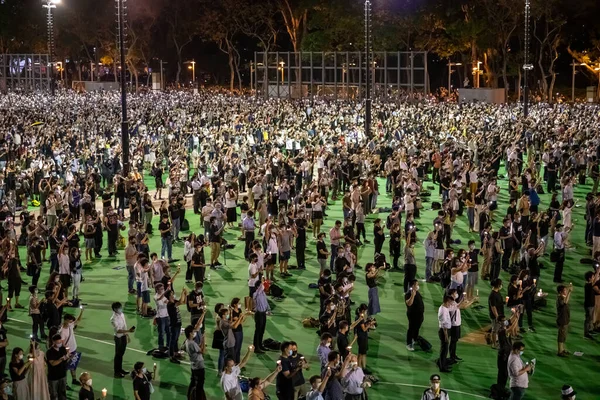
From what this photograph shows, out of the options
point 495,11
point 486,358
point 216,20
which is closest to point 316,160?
point 486,358

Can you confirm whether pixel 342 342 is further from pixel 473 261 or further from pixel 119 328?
pixel 473 261

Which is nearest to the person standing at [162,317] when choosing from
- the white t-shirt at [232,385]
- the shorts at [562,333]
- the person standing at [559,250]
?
the white t-shirt at [232,385]

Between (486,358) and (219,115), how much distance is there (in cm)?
3604

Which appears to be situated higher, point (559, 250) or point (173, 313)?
point (559, 250)

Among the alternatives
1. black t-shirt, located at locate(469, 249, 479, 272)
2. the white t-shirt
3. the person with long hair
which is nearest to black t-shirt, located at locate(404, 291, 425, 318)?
black t-shirt, located at locate(469, 249, 479, 272)

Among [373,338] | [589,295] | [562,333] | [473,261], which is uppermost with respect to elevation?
[473,261]

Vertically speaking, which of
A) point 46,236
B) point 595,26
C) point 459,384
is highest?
point 595,26

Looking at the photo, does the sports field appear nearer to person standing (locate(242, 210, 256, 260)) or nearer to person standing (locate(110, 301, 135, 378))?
person standing (locate(242, 210, 256, 260))

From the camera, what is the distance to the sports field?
1454 cm

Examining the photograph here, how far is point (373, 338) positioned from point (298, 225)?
17.6ft

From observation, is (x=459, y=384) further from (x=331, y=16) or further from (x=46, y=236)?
(x=331, y=16)

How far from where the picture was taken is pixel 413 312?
15.9 meters

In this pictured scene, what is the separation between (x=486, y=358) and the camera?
15.7 metres

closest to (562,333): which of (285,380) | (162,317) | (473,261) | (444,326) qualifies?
(444,326)
